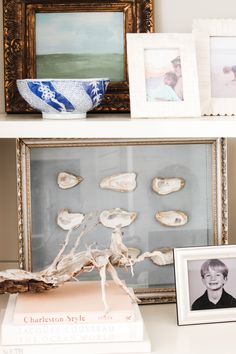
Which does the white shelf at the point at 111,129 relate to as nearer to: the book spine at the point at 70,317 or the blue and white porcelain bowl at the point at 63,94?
the blue and white porcelain bowl at the point at 63,94

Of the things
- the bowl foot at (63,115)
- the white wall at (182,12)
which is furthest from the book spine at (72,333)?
the white wall at (182,12)

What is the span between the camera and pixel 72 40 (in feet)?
4.58

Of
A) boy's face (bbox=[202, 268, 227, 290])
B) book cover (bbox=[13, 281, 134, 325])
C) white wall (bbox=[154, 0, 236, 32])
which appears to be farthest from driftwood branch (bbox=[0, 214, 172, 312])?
white wall (bbox=[154, 0, 236, 32])

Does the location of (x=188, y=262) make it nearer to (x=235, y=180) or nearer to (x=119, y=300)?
(x=119, y=300)

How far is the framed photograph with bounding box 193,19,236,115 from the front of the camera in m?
1.33

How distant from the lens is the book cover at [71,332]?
114 centimetres

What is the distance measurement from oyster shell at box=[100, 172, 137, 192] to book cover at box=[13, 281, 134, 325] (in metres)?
0.19

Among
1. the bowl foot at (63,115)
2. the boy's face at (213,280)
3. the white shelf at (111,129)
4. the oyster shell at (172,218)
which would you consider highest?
the bowl foot at (63,115)

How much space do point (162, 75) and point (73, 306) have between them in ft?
1.47

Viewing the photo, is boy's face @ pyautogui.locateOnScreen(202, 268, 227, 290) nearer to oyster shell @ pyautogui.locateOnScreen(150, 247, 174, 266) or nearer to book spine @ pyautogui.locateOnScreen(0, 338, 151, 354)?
oyster shell @ pyautogui.locateOnScreen(150, 247, 174, 266)

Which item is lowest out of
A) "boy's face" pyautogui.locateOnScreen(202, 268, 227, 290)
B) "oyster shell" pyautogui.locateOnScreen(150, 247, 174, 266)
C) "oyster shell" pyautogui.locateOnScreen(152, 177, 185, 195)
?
"boy's face" pyautogui.locateOnScreen(202, 268, 227, 290)

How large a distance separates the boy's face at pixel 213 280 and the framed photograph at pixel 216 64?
0.30 meters

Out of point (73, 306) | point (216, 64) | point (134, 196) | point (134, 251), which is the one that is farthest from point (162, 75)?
point (73, 306)

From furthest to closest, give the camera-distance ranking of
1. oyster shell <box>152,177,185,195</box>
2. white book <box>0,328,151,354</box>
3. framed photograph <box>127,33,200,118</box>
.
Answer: oyster shell <box>152,177,185,195</box>
framed photograph <box>127,33,200,118</box>
white book <box>0,328,151,354</box>
